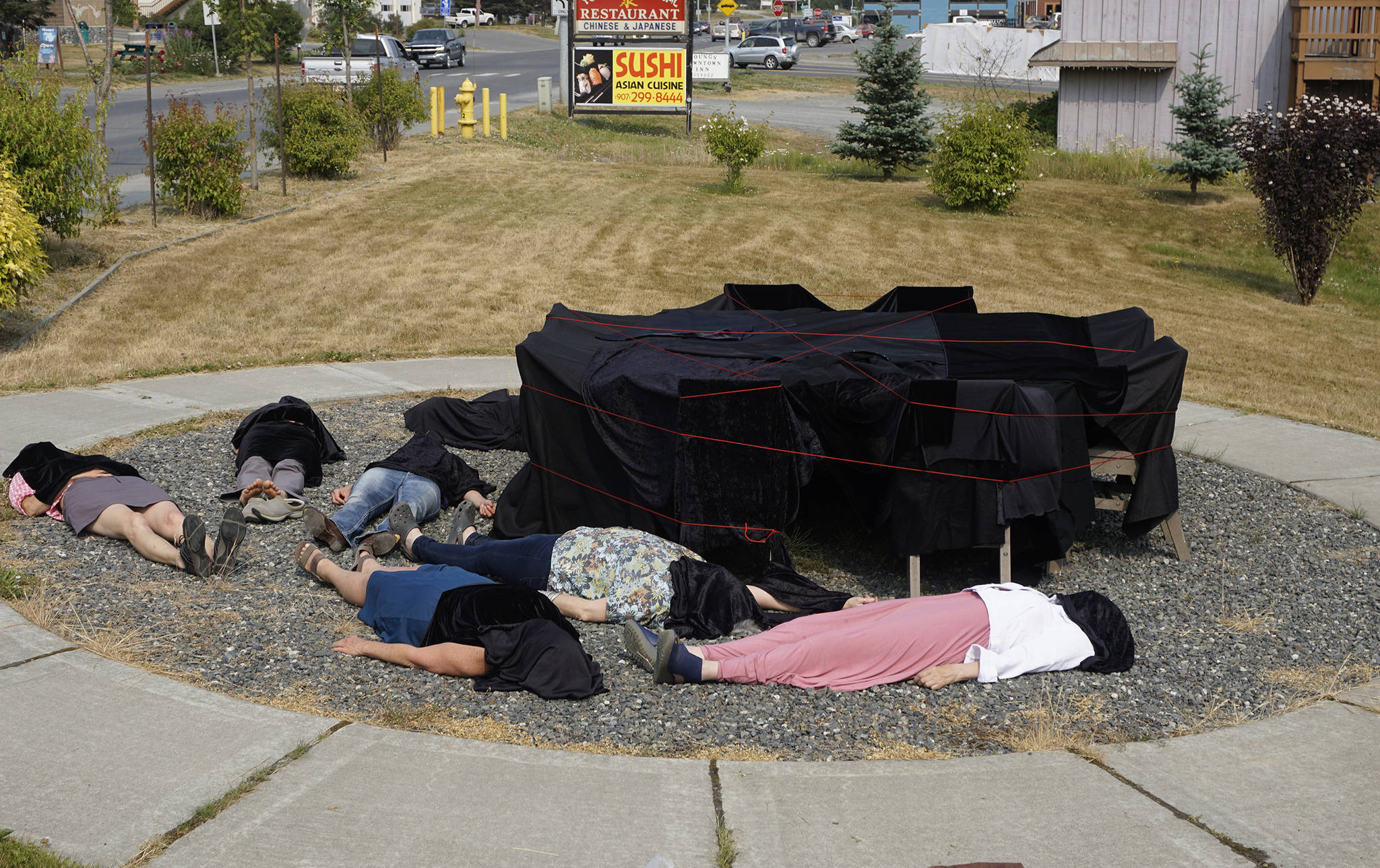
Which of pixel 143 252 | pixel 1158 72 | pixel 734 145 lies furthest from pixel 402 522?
pixel 1158 72

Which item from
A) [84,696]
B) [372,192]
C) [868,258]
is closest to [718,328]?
[84,696]

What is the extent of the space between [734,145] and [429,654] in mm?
16729

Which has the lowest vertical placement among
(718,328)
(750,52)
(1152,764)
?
(1152,764)

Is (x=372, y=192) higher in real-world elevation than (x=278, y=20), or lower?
lower

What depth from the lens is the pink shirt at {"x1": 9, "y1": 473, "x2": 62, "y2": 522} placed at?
652 cm

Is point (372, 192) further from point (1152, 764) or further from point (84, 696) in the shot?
point (1152, 764)

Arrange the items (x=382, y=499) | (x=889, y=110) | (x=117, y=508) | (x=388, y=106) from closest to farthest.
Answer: (x=117, y=508)
(x=382, y=499)
(x=889, y=110)
(x=388, y=106)

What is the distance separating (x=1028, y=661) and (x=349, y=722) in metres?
2.75

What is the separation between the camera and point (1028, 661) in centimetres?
502

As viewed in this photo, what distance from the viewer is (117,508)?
6215mm

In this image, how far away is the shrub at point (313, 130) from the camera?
19.0 m

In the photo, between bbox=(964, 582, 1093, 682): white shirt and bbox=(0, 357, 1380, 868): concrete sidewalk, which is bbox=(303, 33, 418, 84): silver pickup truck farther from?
bbox=(0, 357, 1380, 868): concrete sidewalk

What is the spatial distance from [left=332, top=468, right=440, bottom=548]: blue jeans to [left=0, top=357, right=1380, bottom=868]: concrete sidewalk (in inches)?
70.6

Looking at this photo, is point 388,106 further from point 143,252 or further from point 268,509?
point 268,509
